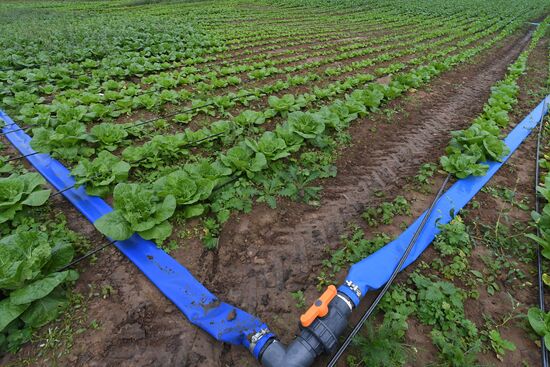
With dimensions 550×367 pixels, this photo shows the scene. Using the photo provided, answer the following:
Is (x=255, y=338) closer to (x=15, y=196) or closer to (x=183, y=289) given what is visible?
(x=183, y=289)

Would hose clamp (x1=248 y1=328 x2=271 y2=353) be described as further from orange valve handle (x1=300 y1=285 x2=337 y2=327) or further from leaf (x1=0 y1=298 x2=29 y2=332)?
leaf (x1=0 y1=298 x2=29 y2=332)

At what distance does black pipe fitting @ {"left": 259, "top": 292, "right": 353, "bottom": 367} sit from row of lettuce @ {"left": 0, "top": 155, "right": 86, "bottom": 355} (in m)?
1.70

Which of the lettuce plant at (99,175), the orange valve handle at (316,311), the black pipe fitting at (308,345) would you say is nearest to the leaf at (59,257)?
the lettuce plant at (99,175)

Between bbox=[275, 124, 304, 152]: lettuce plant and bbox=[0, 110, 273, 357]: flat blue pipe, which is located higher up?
bbox=[275, 124, 304, 152]: lettuce plant

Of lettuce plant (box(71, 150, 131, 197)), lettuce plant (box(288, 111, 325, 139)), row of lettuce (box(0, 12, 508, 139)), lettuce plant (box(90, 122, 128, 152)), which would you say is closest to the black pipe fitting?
lettuce plant (box(71, 150, 131, 197))

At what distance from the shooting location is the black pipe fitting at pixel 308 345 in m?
1.94

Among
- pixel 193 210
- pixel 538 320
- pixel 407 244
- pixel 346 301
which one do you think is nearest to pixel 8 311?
pixel 193 210

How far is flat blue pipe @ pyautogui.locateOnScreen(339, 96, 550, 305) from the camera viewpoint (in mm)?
2516

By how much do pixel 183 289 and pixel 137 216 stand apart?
838 millimetres

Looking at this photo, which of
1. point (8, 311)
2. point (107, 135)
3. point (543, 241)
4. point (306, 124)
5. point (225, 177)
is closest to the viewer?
point (8, 311)

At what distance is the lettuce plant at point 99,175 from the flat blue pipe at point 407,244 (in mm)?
2755

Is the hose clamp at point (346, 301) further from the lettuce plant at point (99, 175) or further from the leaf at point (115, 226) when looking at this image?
the lettuce plant at point (99, 175)

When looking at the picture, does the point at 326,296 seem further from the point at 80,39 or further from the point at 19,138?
the point at 80,39

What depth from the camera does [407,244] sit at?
2.98 meters
